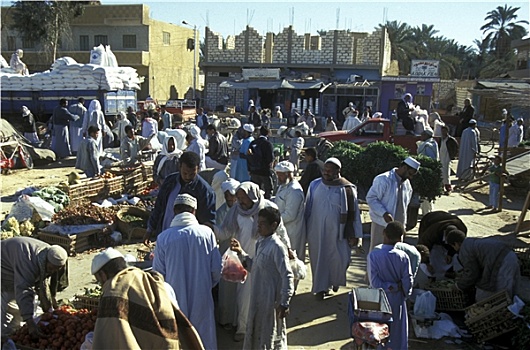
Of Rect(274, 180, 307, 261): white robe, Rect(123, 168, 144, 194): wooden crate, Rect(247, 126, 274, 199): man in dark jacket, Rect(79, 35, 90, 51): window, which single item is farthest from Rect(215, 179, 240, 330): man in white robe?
Rect(79, 35, 90, 51): window

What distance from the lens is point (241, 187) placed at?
17.0 ft

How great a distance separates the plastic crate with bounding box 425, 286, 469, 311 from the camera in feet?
20.2

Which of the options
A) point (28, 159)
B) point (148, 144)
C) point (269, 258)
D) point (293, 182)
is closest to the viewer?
point (269, 258)

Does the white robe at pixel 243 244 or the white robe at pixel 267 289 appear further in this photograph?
the white robe at pixel 243 244

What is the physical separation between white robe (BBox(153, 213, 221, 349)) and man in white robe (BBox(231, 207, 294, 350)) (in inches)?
14.0

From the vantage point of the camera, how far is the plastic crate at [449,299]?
6156 millimetres

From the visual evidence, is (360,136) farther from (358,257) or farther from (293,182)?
(293,182)

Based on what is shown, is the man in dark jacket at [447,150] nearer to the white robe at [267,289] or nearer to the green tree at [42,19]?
the white robe at [267,289]

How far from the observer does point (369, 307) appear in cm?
396

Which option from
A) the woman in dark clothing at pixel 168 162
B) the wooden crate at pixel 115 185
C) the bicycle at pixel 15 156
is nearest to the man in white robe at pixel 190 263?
the woman in dark clothing at pixel 168 162

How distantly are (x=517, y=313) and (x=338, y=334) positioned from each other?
1.81m

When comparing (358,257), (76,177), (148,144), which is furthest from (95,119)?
(358,257)

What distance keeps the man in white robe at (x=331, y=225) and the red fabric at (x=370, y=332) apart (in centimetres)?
261

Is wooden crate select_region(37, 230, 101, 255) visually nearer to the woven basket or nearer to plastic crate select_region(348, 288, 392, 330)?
the woven basket
